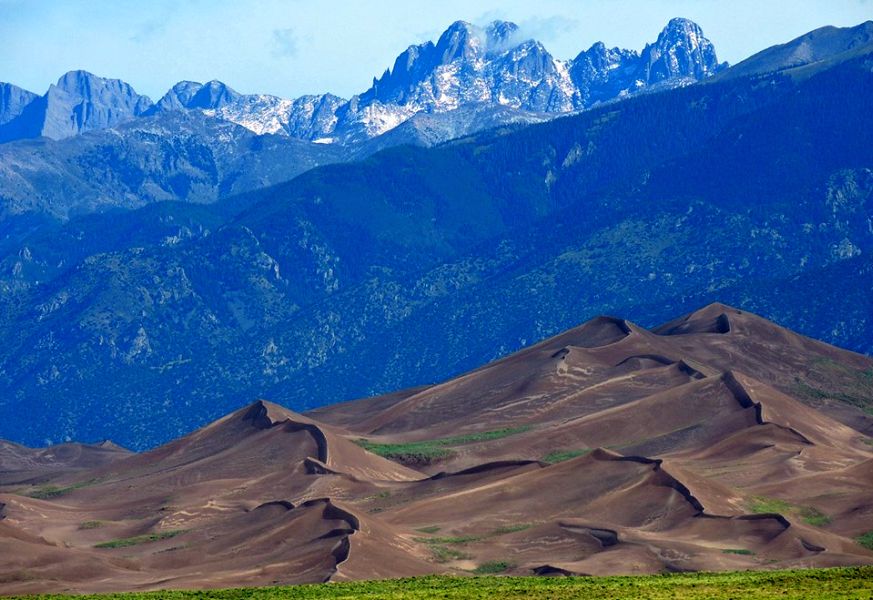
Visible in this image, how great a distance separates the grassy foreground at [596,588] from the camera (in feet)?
366

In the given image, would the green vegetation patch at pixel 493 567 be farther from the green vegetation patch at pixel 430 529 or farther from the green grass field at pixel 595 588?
the green grass field at pixel 595 588

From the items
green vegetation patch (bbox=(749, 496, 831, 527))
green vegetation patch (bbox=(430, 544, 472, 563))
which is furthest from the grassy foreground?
green vegetation patch (bbox=(749, 496, 831, 527))

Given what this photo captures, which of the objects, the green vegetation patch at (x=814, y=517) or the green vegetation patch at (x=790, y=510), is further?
the green vegetation patch at (x=790, y=510)

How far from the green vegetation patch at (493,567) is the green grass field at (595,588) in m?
19.5

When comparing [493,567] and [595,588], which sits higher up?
[595,588]

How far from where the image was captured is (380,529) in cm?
17462

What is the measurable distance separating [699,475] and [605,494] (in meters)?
10.5

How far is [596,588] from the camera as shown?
399ft

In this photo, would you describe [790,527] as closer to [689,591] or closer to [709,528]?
[709,528]

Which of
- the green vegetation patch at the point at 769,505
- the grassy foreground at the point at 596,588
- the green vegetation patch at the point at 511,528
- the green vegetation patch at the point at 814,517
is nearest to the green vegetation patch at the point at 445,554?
the green vegetation patch at the point at 511,528

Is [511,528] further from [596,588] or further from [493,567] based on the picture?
[596,588]

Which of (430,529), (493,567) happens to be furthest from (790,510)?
(493,567)

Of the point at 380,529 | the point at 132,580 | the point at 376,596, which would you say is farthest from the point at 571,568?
the point at 376,596

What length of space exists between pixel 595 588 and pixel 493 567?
47.0 meters
